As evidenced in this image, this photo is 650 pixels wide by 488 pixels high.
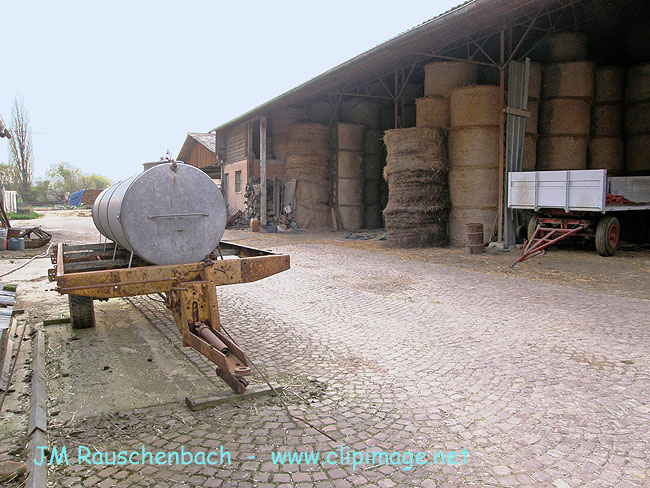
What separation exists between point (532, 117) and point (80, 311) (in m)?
11.7

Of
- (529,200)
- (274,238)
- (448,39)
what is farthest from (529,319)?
(274,238)

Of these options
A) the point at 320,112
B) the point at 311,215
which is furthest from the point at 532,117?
the point at 320,112

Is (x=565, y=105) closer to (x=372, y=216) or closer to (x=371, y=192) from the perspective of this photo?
(x=371, y=192)

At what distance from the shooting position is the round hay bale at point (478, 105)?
12.4 meters

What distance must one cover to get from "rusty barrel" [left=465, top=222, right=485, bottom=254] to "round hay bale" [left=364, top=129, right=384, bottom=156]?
9.58 meters

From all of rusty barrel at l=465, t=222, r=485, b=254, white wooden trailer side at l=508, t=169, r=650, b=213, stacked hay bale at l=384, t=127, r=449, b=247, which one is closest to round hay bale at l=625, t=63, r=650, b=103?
white wooden trailer side at l=508, t=169, r=650, b=213

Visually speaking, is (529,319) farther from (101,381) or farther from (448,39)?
(448,39)

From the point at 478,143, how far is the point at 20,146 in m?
53.0

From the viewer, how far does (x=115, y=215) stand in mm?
4551

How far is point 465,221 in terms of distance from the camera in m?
13.1

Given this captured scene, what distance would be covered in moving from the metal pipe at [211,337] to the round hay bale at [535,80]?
11748 mm

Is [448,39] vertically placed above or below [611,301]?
above

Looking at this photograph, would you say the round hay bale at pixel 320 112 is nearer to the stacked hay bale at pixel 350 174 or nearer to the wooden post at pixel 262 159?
the stacked hay bale at pixel 350 174

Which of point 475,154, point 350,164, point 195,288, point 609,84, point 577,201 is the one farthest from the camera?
point 350,164
